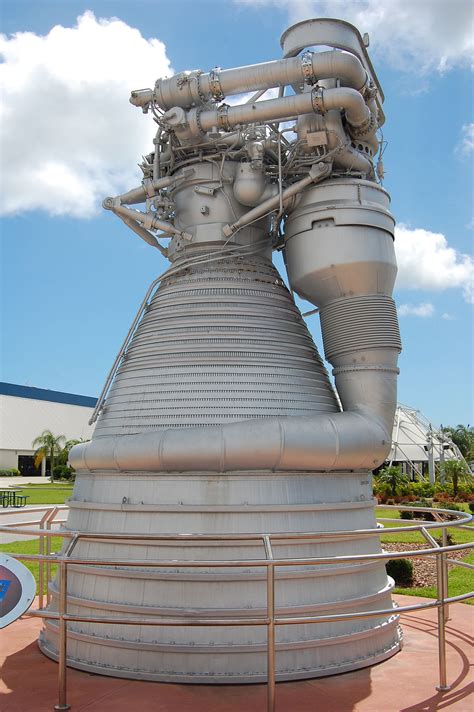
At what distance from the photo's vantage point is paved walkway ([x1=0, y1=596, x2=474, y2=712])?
532 centimetres

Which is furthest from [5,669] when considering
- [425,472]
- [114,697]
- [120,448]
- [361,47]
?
[425,472]

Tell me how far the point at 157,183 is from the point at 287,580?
5.01 meters

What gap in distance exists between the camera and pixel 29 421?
57.0 m

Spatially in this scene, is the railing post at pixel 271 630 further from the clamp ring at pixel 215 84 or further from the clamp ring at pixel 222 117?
the clamp ring at pixel 215 84

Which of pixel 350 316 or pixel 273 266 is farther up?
pixel 273 266

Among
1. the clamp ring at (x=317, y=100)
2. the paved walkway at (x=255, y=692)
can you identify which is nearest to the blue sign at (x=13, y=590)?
the paved walkway at (x=255, y=692)

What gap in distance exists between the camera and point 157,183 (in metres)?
8.27

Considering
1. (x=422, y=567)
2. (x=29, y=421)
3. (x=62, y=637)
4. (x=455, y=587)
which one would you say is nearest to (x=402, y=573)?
(x=455, y=587)

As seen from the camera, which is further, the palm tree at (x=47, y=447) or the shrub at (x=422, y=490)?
the palm tree at (x=47, y=447)

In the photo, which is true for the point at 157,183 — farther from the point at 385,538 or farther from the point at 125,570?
the point at 385,538

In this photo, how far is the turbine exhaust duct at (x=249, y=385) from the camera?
20.3 feet

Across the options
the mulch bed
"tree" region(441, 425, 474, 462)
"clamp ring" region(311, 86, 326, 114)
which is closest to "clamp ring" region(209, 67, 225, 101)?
"clamp ring" region(311, 86, 326, 114)

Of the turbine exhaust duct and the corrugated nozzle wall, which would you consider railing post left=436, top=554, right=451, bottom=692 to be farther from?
the corrugated nozzle wall

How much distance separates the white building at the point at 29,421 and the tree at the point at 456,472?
1281 inches
